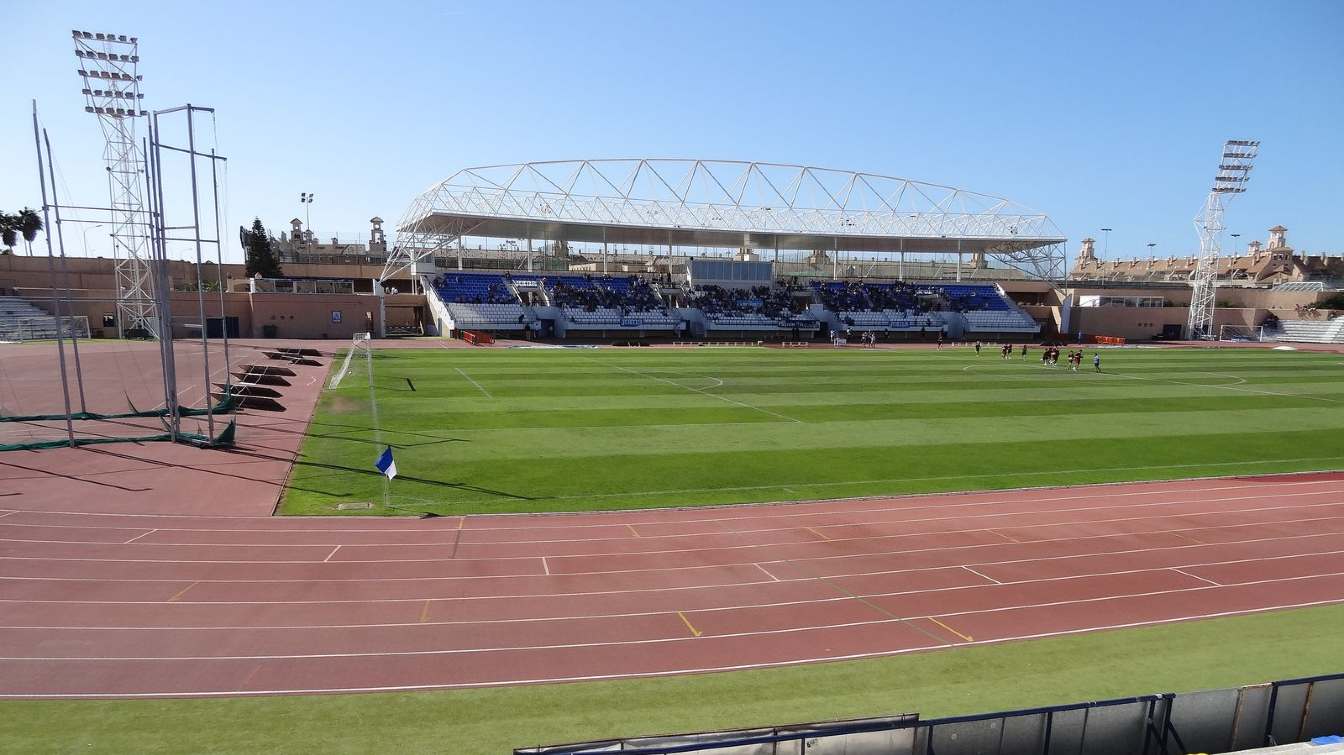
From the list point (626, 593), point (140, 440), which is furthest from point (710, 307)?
point (626, 593)

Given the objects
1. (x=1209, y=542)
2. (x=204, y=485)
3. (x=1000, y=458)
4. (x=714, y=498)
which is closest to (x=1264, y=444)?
(x=1000, y=458)

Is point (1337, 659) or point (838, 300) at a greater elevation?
point (838, 300)

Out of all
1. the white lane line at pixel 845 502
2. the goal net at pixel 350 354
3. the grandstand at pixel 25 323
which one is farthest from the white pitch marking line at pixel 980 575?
the grandstand at pixel 25 323

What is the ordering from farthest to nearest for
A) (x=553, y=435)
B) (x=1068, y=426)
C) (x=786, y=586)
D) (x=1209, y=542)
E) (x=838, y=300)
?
1. (x=838, y=300)
2. (x=1068, y=426)
3. (x=553, y=435)
4. (x=1209, y=542)
5. (x=786, y=586)

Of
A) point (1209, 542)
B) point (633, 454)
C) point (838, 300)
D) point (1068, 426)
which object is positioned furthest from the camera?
point (838, 300)

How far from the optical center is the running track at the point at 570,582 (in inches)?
390

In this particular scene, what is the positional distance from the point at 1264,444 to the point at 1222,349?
50768 mm

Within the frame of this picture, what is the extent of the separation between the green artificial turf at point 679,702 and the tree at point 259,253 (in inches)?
3249

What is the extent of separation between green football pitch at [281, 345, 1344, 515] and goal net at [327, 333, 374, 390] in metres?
0.84

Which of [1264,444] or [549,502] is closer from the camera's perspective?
[549,502]

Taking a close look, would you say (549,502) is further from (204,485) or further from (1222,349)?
(1222,349)

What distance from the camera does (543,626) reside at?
35.8 ft

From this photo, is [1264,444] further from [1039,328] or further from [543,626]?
[1039,328]

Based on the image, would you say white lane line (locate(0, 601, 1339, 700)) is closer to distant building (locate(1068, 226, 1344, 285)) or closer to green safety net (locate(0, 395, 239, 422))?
green safety net (locate(0, 395, 239, 422))
